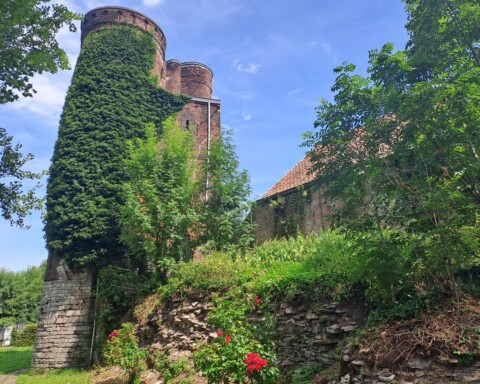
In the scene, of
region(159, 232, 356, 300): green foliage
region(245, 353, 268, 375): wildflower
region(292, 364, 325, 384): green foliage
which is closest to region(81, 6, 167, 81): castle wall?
region(159, 232, 356, 300): green foliage

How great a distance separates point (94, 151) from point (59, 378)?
844 centimetres

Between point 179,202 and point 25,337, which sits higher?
point 179,202

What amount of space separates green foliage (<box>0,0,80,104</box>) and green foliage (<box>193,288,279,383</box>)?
24.2ft

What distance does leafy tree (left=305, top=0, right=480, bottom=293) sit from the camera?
17.7ft

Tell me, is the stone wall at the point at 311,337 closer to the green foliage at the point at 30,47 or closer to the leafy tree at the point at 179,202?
the leafy tree at the point at 179,202

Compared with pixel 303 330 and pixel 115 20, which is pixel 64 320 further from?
pixel 115 20

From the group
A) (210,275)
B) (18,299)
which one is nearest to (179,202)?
(210,275)

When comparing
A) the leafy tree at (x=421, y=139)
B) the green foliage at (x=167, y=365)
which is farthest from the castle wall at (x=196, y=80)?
the green foliage at (x=167, y=365)

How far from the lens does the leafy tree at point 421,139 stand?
5387mm

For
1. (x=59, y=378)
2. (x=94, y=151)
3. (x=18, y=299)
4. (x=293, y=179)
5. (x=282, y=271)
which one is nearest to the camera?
(x=282, y=271)

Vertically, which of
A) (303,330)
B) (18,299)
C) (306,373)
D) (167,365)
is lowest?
(167,365)

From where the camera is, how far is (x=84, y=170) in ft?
48.8

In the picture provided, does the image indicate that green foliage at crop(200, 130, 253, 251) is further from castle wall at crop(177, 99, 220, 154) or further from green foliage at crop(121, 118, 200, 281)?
castle wall at crop(177, 99, 220, 154)

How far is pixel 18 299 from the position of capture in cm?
3572
